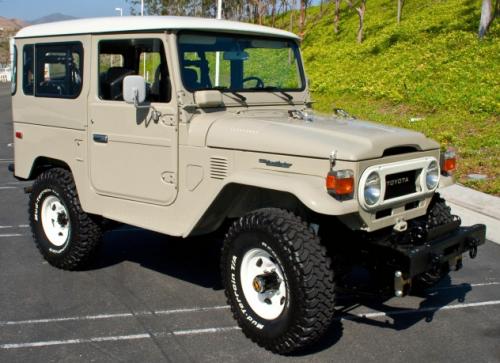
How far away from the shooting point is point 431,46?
1859cm

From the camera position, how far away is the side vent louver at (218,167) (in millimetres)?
4418

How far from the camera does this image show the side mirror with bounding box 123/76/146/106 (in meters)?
4.61

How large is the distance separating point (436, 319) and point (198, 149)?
2.36 m

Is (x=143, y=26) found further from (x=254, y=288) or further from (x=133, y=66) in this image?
(x=254, y=288)

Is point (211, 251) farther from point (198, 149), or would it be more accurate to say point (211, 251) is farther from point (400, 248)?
point (400, 248)

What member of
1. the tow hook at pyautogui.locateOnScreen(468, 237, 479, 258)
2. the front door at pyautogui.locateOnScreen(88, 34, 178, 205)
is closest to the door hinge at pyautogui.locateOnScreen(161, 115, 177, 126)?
the front door at pyautogui.locateOnScreen(88, 34, 178, 205)

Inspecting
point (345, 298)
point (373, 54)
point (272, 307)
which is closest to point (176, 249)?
point (345, 298)

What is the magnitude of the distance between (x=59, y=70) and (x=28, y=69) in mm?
587

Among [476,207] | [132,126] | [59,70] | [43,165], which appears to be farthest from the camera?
[476,207]

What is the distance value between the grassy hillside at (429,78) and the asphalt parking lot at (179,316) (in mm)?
4141

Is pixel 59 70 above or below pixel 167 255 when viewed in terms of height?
above

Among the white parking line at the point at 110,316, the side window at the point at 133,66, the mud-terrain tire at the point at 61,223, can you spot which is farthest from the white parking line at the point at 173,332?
the side window at the point at 133,66

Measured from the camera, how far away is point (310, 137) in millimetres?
4105

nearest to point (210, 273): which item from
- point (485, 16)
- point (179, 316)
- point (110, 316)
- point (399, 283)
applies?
point (179, 316)
